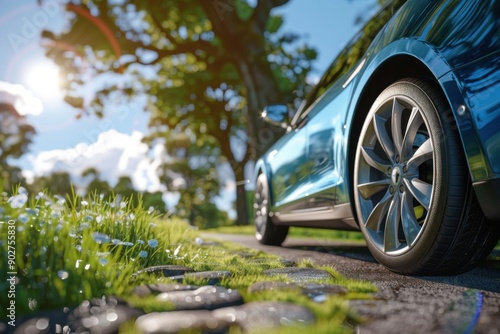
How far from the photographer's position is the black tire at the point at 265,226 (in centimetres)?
541

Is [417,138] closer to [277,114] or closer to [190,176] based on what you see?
[277,114]

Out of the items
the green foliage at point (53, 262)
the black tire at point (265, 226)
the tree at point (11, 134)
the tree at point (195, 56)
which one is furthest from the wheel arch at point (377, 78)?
the tree at point (11, 134)

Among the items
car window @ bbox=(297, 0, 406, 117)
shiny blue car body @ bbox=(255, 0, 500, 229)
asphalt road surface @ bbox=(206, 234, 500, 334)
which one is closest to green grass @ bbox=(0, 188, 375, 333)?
asphalt road surface @ bbox=(206, 234, 500, 334)

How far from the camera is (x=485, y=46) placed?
1.88m

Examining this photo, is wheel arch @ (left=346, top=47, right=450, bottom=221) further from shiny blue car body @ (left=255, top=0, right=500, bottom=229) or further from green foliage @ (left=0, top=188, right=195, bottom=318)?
green foliage @ (left=0, top=188, right=195, bottom=318)

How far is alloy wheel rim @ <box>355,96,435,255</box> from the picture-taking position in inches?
93.2

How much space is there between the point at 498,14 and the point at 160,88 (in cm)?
1649

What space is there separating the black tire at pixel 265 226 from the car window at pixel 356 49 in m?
1.55

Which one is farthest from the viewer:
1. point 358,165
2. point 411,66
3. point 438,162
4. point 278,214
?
point 278,214

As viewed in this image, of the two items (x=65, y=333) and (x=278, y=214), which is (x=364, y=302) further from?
(x=278, y=214)

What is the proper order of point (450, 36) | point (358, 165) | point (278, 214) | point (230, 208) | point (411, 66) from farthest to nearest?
point (230, 208)
point (278, 214)
point (358, 165)
point (411, 66)
point (450, 36)

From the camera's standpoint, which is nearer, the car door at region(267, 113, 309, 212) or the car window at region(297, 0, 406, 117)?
the car window at region(297, 0, 406, 117)

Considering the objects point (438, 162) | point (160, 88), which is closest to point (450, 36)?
point (438, 162)

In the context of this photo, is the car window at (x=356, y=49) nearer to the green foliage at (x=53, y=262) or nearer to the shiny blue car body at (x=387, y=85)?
the shiny blue car body at (x=387, y=85)
